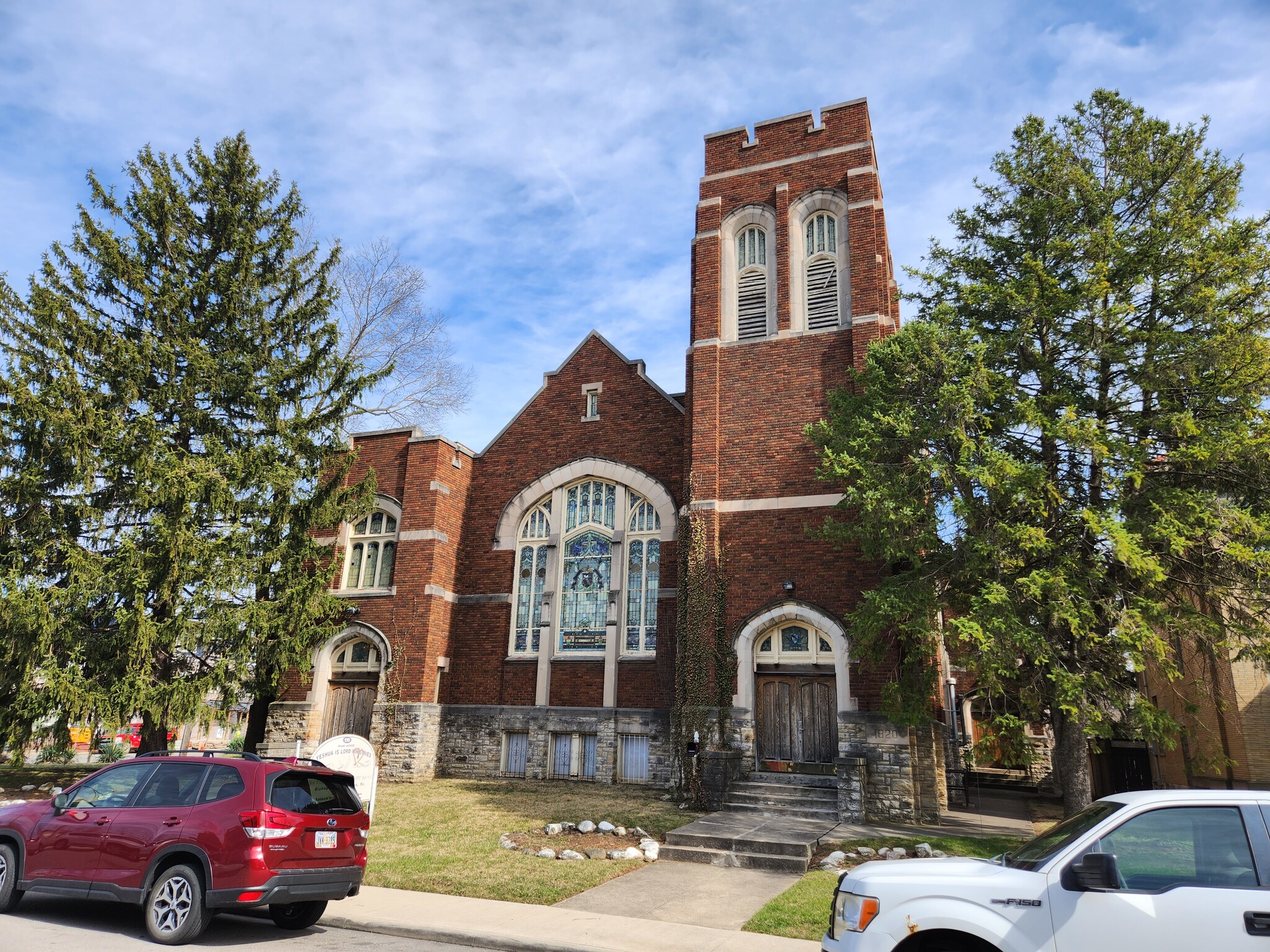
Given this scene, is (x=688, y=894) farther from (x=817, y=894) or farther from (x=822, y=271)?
(x=822, y=271)

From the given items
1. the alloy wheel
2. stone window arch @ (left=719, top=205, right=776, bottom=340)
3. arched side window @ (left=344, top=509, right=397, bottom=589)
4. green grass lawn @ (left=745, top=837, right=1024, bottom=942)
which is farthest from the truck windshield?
arched side window @ (left=344, top=509, right=397, bottom=589)

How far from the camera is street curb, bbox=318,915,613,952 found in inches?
269

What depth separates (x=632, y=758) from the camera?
18453 mm

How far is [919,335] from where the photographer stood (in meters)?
12.9

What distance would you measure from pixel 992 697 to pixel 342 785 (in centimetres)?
847

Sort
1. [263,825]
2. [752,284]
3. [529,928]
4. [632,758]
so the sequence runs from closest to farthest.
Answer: [263,825] < [529,928] < [632,758] < [752,284]

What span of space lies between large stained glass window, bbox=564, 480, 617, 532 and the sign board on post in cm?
956

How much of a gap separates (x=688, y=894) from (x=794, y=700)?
7.30 metres

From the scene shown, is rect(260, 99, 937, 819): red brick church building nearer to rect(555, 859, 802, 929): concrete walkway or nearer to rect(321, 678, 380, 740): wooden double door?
rect(321, 678, 380, 740): wooden double door

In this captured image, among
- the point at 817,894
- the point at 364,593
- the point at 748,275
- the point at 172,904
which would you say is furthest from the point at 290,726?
the point at 748,275

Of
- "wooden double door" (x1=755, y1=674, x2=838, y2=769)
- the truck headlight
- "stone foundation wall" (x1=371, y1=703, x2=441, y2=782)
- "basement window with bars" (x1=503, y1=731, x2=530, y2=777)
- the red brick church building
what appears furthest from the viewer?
"basement window with bars" (x1=503, y1=731, x2=530, y2=777)

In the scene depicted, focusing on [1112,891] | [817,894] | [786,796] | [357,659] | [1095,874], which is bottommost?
[817,894]

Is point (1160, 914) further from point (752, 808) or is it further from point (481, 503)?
point (481, 503)

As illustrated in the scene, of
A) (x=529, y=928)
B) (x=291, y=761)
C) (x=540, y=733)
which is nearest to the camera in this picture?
(x=529, y=928)
